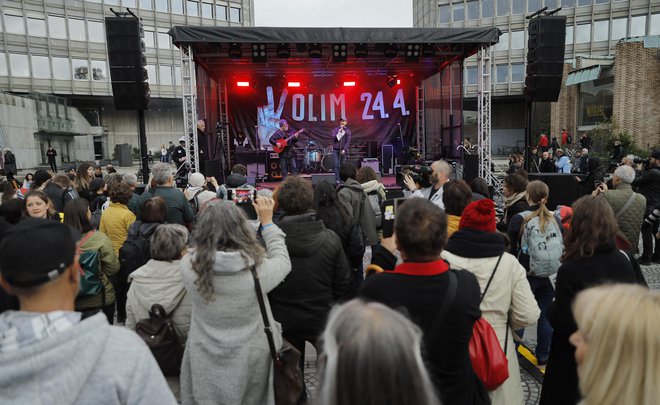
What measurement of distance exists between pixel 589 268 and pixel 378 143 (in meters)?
14.1

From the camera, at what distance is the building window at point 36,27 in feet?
107

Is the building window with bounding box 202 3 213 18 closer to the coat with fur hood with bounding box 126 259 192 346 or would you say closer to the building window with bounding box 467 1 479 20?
the building window with bounding box 467 1 479 20

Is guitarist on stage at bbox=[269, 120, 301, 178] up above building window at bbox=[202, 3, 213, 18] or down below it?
below

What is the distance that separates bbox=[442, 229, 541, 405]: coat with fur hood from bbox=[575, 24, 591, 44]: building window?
3977 centimetres

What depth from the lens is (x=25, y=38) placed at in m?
32.3

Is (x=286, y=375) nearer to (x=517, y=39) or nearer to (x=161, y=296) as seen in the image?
(x=161, y=296)

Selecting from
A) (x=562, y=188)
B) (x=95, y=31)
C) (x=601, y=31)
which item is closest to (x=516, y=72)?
(x=601, y=31)

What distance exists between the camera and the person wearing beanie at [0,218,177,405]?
1.12 metres

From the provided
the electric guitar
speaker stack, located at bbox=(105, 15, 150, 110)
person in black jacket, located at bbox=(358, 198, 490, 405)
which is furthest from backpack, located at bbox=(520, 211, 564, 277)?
the electric guitar

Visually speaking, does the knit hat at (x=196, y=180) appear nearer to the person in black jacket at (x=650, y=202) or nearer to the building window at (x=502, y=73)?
the person in black jacket at (x=650, y=202)

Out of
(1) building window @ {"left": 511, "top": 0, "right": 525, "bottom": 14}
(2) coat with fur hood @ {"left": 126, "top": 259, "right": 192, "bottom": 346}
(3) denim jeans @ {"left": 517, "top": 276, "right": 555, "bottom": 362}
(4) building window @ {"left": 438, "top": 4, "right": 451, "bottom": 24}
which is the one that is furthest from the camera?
(4) building window @ {"left": 438, "top": 4, "right": 451, "bottom": 24}

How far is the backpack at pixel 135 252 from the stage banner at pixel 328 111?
1233 cm

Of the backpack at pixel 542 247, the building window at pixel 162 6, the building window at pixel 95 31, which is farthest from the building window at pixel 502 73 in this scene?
the backpack at pixel 542 247

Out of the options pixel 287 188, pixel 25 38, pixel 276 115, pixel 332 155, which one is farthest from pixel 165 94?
pixel 287 188
